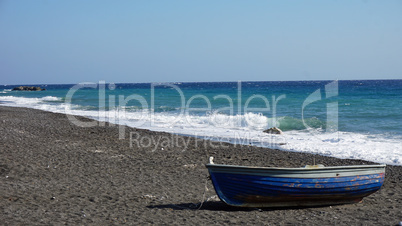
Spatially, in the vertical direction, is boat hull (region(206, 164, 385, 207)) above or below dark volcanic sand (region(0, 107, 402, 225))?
above

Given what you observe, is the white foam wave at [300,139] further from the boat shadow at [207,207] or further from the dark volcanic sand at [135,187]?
the boat shadow at [207,207]

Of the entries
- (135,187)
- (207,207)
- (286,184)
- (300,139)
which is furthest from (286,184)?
(300,139)

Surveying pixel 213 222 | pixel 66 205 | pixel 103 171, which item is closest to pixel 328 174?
pixel 213 222

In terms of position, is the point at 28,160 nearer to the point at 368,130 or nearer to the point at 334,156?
the point at 334,156

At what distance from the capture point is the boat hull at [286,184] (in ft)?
22.7

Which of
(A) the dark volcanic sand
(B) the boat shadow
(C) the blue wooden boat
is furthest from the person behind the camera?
(B) the boat shadow

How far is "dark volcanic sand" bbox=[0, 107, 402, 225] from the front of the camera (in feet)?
21.9

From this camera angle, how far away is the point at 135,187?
862 cm

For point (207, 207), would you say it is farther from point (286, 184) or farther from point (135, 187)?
point (135, 187)

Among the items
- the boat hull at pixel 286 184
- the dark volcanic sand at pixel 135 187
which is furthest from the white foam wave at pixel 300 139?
the boat hull at pixel 286 184

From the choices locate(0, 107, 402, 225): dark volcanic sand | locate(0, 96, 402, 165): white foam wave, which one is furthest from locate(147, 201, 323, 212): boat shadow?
locate(0, 96, 402, 165): white foam wave

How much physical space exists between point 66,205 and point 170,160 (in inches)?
193

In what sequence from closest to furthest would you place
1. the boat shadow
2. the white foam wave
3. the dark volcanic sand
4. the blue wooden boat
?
the dark volcanic sand < the blue wooden boat < the boat shadow < the white foam wave

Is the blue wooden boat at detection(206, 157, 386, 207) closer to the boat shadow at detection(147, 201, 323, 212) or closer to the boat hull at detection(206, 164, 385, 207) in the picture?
the boat hull at detection(206, 164, 385, 207)
